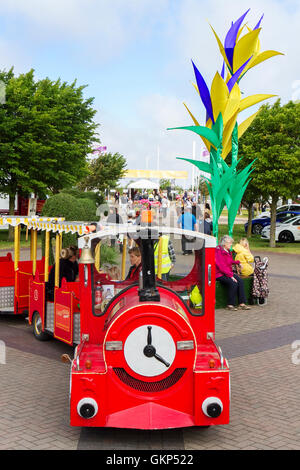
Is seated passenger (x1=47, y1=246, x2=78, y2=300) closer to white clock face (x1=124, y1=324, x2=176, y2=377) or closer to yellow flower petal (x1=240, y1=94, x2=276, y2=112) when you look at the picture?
white clock face (x1=124, y1=324, x2=176, y2=377)

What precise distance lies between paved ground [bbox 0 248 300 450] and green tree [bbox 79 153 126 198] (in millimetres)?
40882

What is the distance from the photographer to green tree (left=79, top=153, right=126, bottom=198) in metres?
51.4

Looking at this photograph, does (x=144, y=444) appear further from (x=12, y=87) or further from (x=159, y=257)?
(x=12, y=87)

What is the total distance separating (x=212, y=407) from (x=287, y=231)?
81.2ft

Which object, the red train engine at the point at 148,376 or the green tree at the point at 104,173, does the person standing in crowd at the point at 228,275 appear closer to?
the red train engine at the point at 148,376

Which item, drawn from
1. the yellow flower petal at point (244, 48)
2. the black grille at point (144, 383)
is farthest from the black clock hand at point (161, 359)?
the yellow flower petal at point (244, 48)

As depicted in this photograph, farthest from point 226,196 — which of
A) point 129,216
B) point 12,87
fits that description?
point 12,87

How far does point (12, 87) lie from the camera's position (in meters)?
25.8

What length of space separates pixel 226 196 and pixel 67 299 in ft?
27.2

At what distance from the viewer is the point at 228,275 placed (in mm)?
12008

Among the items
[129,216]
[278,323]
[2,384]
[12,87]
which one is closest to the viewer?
[2,384]

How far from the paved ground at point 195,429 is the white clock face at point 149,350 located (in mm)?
790

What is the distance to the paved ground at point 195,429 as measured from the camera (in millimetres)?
5547

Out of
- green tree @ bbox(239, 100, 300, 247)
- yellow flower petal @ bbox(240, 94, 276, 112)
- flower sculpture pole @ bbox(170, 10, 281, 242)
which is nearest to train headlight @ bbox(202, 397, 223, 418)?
flower sculpture pole @ bbox(170, 10, 281, 242)
